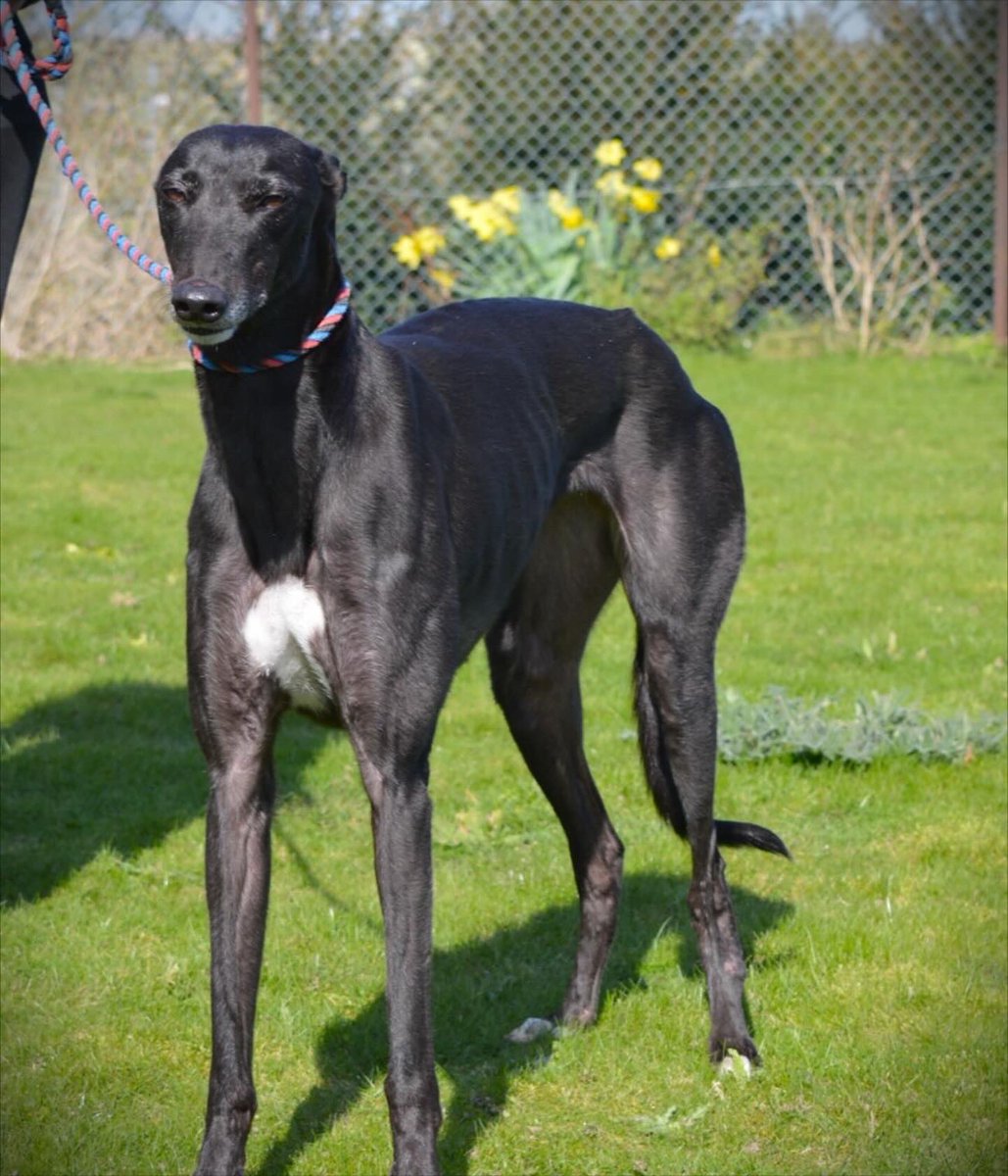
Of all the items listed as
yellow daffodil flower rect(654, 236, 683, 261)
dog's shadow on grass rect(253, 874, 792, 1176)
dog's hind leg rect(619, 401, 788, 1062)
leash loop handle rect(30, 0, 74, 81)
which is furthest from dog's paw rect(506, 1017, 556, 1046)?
yellow daffodil flower rect(654, 236, 683, 261)

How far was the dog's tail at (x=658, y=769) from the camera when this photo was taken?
4414 millimetres

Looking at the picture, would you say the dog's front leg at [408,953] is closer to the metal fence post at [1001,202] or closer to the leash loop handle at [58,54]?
the leash loop handle at [58,54]

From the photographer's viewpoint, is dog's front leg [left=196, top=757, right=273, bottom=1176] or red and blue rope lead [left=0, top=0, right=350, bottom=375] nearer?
dog's front leg [left=196, top=757, right=273, bottom=1176]

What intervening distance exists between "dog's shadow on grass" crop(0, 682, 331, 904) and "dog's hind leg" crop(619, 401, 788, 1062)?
182cm

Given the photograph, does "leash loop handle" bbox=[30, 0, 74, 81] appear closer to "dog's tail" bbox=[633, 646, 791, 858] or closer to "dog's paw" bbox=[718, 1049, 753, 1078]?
"dog's tail" bbox=[633, 646, 791, 858]

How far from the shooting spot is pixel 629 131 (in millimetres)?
13633

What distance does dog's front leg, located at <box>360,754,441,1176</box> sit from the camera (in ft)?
10.8

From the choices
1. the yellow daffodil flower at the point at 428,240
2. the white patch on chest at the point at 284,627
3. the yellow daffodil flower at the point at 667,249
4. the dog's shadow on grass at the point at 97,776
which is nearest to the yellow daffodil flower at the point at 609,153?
the yellow daffodil flower at the point at 667,249

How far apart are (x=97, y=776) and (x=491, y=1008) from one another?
195 cm

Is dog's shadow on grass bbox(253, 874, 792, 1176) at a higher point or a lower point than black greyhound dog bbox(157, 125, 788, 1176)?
lower

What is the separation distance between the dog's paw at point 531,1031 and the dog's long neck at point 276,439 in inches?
58.3

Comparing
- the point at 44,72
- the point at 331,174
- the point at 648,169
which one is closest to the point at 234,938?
the point at 331,174

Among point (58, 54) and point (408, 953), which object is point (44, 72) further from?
point (408, 953)

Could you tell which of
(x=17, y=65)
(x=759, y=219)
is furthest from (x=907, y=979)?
(x=759, y=219)
